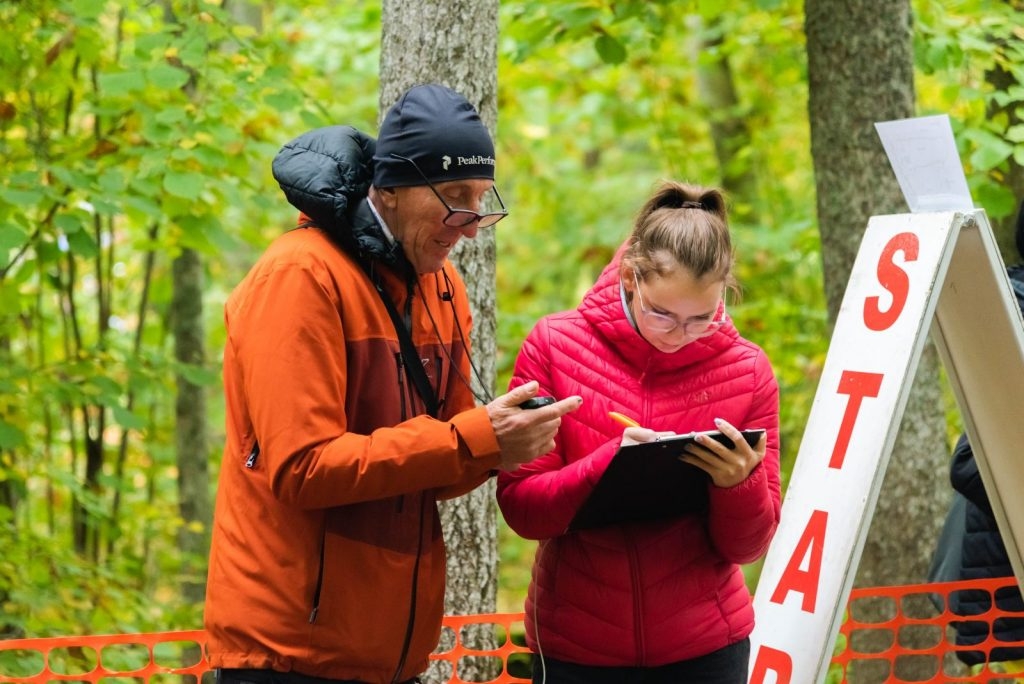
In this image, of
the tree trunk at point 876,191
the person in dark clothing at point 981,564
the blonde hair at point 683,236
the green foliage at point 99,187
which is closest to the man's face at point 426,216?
the blonde hair at point 683,236

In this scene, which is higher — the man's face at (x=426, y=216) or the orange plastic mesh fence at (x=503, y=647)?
the man's face at (x=426, y=216)

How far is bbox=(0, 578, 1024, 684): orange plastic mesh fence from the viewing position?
10.4 ft

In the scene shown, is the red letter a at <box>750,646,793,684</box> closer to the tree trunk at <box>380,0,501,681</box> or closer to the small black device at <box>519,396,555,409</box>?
the tree trunk at <box>380,0,501,681</box>

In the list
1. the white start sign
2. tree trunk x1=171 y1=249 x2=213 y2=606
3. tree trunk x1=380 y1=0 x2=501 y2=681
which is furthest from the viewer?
tree trunk x1=171 y1=249 x2=213 y2=606

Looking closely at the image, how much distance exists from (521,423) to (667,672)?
78 cm

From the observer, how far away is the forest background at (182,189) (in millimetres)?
4840

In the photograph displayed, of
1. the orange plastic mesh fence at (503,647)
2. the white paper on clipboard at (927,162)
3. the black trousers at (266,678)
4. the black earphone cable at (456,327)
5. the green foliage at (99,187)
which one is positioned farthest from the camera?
the green foliage at (99,187)

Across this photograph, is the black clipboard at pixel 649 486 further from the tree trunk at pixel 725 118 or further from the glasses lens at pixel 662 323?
the tree trunk at pixel 725 118

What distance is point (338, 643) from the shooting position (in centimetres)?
A: 213

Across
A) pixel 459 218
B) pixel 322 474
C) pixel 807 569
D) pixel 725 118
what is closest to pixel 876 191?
pixel 807 569

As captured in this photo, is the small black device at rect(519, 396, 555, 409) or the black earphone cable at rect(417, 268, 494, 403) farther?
the black earphone cable at rect(417, 268, 494, 403)

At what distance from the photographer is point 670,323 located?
97.6 inches

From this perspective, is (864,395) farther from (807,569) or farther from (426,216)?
(426,216)

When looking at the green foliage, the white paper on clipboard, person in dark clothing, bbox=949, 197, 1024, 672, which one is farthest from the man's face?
the green foliage
